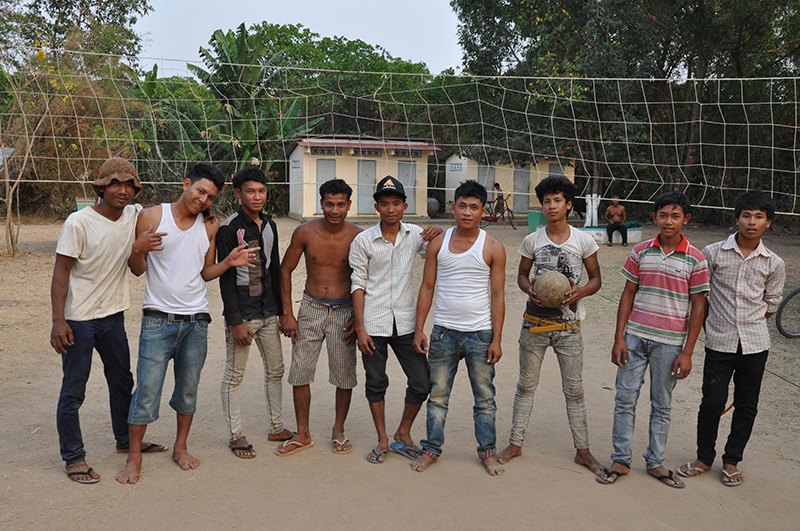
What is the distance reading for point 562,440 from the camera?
3.50m

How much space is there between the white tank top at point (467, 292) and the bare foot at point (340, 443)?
0.82 meters

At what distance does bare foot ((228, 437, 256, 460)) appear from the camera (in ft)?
10.4

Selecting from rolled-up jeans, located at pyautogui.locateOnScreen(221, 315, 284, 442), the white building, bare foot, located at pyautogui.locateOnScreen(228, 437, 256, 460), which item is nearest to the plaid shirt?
rolled-up jeans, located at pyautogui.locateOnScreen(221, 315, 284, 442)

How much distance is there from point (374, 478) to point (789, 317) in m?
5.46

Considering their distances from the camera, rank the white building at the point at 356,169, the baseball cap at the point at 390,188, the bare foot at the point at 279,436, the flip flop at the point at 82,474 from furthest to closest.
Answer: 1. the white building at the point at 356,169
2. the bare foot at the point at 279,436
3. the baseball cap at the point at 390,188
4. the flip flop at the point at 82,474

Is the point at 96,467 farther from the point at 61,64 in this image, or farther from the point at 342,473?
the point at 61,64

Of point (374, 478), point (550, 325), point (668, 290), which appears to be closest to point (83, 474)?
point (374, 478)

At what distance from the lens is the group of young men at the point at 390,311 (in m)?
2.95

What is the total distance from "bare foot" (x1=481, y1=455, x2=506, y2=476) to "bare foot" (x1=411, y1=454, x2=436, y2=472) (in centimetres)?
26

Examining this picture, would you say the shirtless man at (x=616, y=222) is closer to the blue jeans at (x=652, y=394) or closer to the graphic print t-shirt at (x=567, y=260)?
the graphic print t-shirt at (x=567, y=260)

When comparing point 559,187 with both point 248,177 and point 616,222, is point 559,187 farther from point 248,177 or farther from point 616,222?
point 616,222

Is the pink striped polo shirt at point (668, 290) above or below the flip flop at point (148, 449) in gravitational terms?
above

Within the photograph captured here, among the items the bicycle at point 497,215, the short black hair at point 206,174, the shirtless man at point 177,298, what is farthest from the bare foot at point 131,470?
the bicycle at point 497,215

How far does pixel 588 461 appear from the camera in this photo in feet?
10.2
